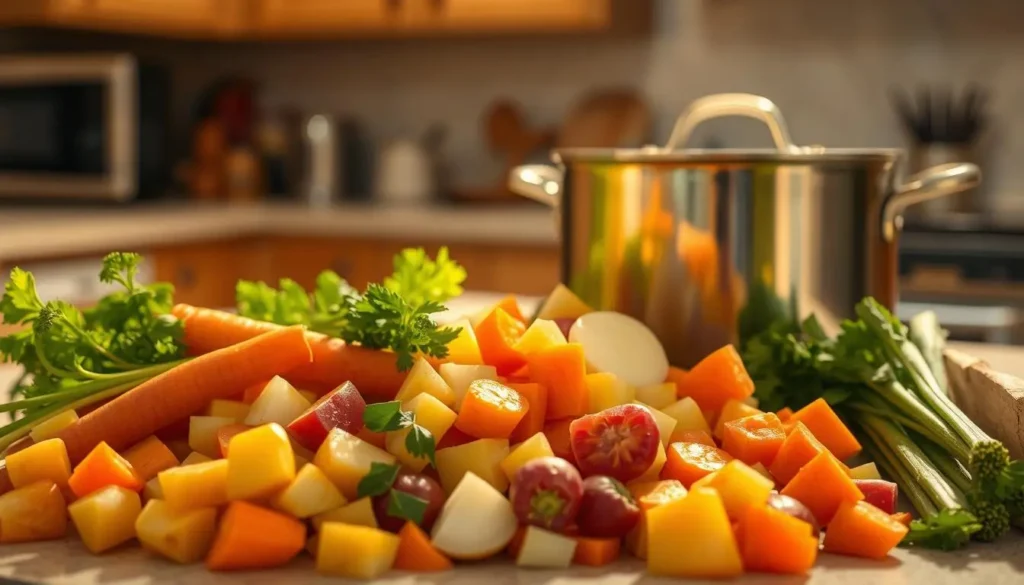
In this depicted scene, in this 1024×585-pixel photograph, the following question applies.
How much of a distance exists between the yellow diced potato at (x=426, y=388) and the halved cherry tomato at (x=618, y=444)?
12 centimetres

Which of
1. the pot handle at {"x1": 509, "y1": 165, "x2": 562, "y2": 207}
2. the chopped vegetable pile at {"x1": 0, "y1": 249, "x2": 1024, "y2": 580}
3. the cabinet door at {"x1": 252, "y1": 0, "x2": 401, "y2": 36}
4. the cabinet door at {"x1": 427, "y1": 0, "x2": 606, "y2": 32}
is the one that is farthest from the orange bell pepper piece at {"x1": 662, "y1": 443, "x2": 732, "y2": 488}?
the cabinet door at {"x1": 252, "y1": 0, "x2": 401, "y2": 36}

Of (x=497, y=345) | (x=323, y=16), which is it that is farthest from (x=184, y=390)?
(x=323, y=16)

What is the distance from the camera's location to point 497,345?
1067 mm

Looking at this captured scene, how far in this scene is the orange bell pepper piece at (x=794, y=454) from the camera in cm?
96

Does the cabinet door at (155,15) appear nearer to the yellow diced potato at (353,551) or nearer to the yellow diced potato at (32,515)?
the yellow diced potato at (32,515)

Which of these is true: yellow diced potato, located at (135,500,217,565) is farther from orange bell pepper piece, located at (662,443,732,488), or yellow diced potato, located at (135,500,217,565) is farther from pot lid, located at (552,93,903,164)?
pot lid, located at (552,93,903,164)

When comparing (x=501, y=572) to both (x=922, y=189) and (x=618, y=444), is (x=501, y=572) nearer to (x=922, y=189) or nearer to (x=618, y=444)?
(x=618, y=444)

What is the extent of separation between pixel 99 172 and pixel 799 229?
9.09ft

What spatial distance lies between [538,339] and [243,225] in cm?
263

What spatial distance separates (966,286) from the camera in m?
2.90

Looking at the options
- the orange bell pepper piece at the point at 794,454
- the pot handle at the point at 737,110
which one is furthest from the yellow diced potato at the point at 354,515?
the pot handle at the point at 737,110

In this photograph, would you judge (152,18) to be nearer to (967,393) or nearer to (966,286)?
(966,286)

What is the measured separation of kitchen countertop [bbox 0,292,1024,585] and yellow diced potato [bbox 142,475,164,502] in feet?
0.13

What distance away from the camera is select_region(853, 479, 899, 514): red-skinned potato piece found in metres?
0.93
